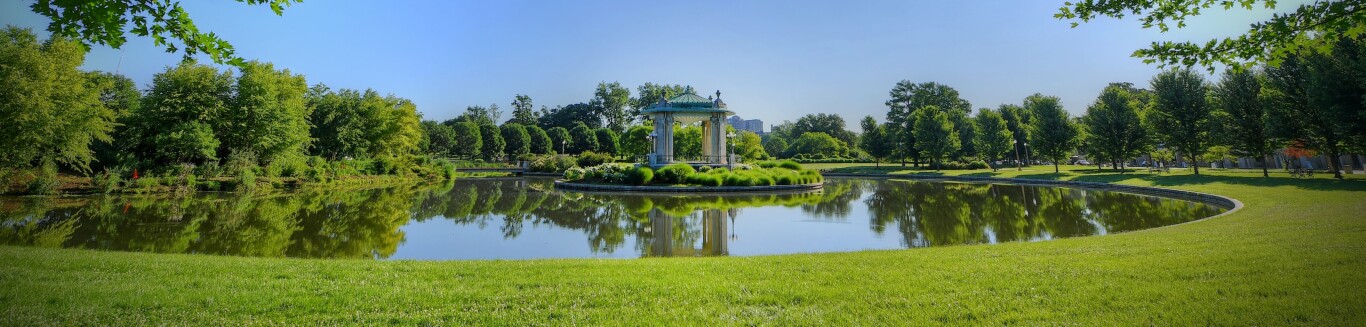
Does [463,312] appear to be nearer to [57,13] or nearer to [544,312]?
[544,312]

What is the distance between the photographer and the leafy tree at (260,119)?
25.6 metres

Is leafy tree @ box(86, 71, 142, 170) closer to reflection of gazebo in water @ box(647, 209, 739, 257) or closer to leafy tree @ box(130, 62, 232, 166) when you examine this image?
leafy tree @ box(130, 62, 232, 166)

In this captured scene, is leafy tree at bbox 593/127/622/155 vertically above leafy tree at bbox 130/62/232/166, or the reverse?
leafy tree at bbox 593/127/622/155

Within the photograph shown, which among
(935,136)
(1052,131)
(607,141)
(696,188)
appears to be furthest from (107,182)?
(607,141)

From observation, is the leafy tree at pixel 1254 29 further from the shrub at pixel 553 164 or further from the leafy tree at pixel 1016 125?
the leafy tree at pixel 1016 125

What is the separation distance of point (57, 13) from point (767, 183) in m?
23.2

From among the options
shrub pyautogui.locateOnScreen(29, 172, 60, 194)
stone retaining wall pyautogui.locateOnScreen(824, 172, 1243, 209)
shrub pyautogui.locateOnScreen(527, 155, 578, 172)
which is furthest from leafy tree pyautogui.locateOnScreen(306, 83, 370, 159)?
stone retaining wall pyautogui.locateOnScreen(824, 172, 1243, 209)

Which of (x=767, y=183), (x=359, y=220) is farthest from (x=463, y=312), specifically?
(x=767, y=183)

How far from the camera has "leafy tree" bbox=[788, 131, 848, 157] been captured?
69.2 metres

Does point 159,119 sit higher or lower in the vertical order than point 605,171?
higher

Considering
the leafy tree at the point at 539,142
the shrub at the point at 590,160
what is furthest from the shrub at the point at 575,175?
the leafy tree at the point at 539,142

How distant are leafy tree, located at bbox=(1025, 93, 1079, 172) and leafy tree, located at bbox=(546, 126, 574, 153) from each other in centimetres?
5058

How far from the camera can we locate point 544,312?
4031 mm

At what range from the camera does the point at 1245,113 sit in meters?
24.2
